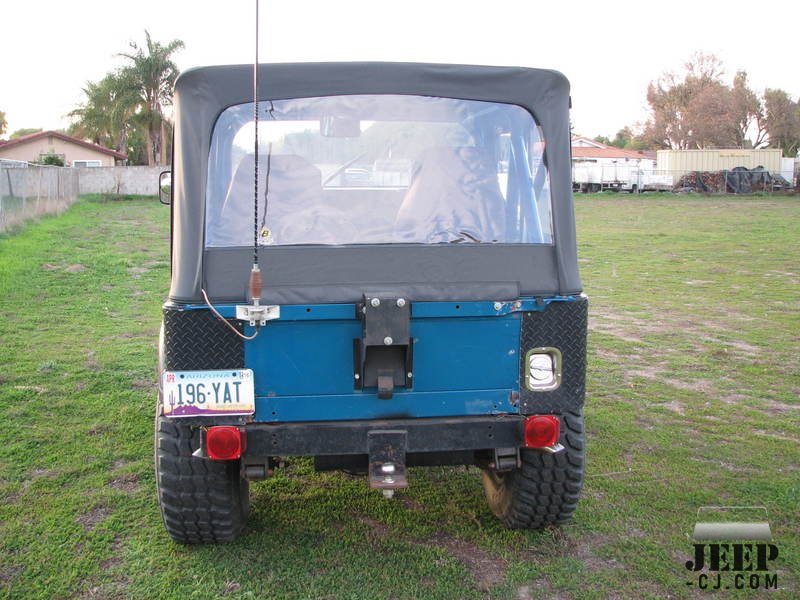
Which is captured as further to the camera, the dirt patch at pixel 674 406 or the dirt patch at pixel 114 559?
the dirt patch at pixel 674 406

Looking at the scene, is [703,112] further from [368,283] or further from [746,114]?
[368,283]

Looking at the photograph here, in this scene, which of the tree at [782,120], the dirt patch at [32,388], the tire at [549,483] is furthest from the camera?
the tree at [782,120]

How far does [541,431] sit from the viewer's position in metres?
3.64

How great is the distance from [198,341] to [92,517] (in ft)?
4.83

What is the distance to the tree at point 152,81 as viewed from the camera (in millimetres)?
51219

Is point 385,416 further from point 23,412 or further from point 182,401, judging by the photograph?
point 23,412

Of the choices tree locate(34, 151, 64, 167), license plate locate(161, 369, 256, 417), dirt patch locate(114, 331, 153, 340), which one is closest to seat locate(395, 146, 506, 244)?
license plate locate(161, 369, 256, 417)

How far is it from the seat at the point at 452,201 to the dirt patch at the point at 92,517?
218cm

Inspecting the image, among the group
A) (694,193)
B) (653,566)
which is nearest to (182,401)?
(653,566)

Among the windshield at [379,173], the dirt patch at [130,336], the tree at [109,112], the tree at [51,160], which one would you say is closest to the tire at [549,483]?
the windshield at [379,173]

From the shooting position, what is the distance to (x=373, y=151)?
386 cm

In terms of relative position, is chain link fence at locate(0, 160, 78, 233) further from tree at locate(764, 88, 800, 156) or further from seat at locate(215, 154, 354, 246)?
tree at locate(764, 88, 800, 156)

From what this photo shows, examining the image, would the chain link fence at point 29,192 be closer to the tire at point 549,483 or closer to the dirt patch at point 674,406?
the dirt patch at point 674,406

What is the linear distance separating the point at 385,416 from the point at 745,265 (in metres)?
12.2
